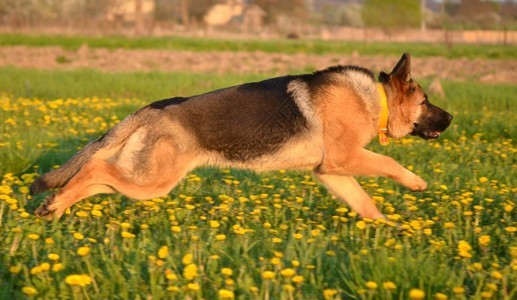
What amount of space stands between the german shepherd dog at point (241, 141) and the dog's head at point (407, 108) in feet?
0.78

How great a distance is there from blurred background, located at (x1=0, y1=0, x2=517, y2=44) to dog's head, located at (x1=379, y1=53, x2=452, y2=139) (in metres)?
37.3

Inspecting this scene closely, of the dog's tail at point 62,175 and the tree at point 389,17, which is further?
the tree at point 389,17

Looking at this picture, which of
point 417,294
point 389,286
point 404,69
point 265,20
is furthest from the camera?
point 265,20

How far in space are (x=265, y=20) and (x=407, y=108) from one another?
228ft

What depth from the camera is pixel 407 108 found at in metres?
5.99

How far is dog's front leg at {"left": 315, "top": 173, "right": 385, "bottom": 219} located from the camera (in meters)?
5.70

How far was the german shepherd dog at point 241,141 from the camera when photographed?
17.5ft

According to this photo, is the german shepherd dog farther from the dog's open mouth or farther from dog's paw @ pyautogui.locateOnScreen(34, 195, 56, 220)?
the dog's open mouth

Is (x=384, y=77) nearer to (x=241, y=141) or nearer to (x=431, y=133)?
(x=431, y=133)

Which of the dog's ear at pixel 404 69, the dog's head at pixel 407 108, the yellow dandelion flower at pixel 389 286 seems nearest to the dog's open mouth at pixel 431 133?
the dog's head at pixel 407 108

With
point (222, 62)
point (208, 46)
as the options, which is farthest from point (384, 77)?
point (208, 46)

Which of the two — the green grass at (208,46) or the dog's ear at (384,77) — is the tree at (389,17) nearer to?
the green grass at (208,46)

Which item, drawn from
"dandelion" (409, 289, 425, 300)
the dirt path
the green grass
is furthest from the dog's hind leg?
the green grass

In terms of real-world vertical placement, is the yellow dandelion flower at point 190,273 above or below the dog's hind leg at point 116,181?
below
